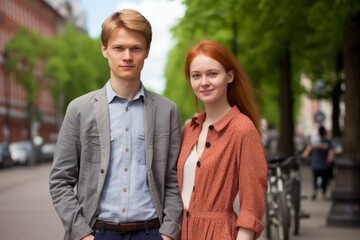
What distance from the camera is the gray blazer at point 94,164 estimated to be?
13.6 feet

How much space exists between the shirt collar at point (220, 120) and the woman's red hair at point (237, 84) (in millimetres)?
76

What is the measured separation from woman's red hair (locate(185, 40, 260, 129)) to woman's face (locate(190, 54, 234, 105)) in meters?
0.03

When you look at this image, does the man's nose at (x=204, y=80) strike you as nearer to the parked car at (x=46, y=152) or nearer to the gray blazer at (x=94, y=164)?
the gray blazer at (x=94, y=164)

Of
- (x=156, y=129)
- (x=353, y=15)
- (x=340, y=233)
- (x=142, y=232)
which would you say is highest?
(x=353, y=15)

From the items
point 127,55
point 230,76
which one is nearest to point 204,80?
point 230,76

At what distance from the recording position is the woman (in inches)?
162

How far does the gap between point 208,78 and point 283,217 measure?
7262 millimetres

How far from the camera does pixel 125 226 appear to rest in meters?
4.14

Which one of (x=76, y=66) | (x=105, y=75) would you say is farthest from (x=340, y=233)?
(x=105, y=75)

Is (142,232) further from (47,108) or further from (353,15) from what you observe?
(47,108)

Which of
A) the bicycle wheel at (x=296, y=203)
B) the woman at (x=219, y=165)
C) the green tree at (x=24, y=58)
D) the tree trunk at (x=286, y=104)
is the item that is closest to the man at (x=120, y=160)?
the woman at (x=219, y=165)

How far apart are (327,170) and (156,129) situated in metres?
15.6

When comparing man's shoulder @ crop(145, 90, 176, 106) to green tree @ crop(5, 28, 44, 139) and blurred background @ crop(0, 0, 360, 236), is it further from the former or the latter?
green tree @ crop(5, 28, 44, 139)

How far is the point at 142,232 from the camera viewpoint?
417 centimetres
